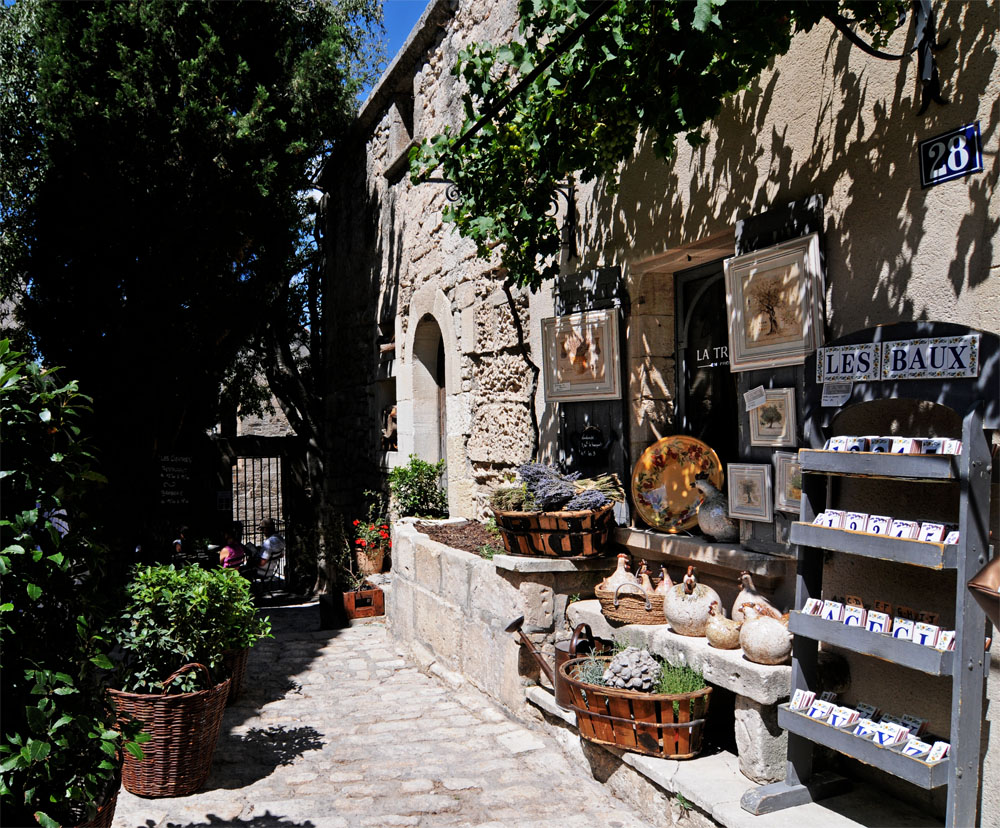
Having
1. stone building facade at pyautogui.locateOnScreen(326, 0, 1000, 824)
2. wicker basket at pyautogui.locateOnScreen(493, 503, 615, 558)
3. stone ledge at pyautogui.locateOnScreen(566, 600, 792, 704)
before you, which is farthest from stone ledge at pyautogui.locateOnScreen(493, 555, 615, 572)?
stone building facade at pyautogui.locateOnScreen(326, 0, 1000, 824)

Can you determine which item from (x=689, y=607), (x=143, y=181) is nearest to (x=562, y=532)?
(x=689, y=607)

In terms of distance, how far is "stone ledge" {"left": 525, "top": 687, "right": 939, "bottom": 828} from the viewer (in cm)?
273

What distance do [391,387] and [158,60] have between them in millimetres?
3905

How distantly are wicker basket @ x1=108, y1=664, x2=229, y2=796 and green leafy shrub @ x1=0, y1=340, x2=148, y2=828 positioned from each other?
103 cm

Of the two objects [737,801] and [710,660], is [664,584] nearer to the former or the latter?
[710,660]

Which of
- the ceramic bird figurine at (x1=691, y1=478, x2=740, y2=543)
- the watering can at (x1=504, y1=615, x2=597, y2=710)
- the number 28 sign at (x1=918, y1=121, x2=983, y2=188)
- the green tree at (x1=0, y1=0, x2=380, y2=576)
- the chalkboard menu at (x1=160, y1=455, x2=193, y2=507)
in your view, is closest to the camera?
the number 28 sign at (x1=918, y1=121, x2=983, y2=188)

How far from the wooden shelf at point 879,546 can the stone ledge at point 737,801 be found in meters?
0.88

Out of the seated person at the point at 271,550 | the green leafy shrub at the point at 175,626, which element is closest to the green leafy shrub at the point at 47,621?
the green leafy shrub at the point at 175,626

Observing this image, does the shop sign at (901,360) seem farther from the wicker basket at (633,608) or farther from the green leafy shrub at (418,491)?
the green leafy shrub at (418,491)

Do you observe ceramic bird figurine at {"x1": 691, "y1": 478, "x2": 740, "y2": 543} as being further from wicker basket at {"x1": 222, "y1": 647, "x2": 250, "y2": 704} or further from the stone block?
wicker basket at {"x1": 222, "y1": 647, "x2": 250, "y2": 704}

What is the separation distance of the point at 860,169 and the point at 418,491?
5522 millimetres

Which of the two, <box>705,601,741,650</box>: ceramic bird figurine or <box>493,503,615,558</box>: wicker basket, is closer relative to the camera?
<box>705,601,741,650</box>: ceramic bird figurine

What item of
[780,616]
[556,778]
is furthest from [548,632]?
[780,616]

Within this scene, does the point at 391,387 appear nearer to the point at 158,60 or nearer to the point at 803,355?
the point at 158,60
